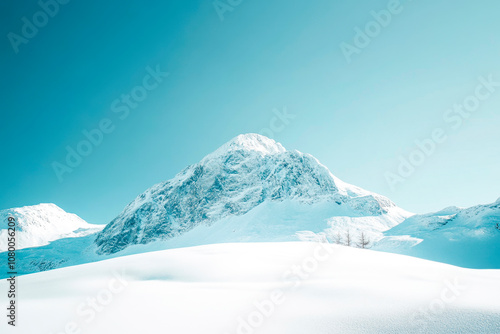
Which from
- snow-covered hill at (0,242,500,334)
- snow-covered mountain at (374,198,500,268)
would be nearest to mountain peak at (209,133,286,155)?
snow-covered mountain at (374,198,500,268)

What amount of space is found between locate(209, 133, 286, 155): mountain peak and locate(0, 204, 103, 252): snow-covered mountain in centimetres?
10813

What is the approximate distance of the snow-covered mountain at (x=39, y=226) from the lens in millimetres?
138500

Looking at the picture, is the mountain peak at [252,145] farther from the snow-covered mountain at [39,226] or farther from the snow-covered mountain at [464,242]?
the snow-covered mountain at [39,226]

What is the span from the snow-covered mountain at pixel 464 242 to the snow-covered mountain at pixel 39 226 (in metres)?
176

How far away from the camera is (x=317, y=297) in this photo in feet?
16.4

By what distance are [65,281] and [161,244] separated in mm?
101505

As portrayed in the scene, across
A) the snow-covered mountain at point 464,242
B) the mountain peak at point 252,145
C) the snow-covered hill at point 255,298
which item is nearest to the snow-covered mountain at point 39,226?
the mountain peak at point 252,145

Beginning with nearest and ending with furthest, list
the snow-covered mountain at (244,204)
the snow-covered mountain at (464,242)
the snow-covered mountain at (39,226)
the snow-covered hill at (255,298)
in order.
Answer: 1. the snow-covered hill at (255,298)
2. the snow-covered mountain at (464,242)
3. the snow-covered mountain at (244,204)
4. the snow-covered mountain at (39,226)

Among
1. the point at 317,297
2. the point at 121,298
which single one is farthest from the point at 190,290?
the point at 317,297

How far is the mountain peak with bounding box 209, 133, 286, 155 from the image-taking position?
140 metres

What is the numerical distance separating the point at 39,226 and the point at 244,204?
151488 millimetres

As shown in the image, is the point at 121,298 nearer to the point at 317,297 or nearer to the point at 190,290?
the point at 190,290

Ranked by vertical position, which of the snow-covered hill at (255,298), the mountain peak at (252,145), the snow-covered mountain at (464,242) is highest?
the mountain peak at (252,145)

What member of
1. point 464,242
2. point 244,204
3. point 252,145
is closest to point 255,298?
point 464,242
